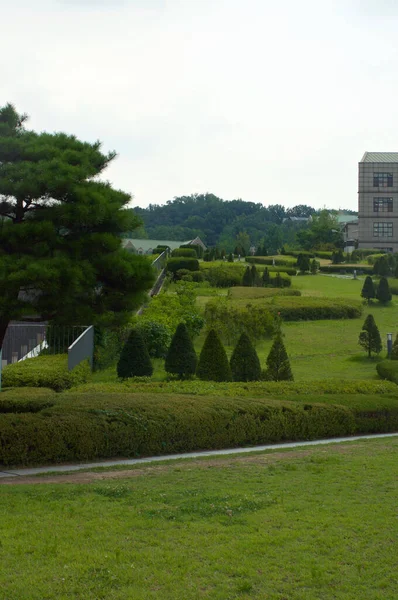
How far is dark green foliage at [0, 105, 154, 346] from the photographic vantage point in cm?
892

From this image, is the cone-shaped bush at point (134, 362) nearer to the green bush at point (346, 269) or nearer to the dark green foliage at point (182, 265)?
the dark green foliage at point (182, 265)

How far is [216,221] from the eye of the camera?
120 m

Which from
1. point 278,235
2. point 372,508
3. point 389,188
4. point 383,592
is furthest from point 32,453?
point 278,235

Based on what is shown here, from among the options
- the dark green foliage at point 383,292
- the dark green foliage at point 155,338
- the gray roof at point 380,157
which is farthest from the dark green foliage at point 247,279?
the gray roof at point 380,157

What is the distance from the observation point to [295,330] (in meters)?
26.7

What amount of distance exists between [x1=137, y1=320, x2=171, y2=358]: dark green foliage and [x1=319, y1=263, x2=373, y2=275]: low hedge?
27743 mm

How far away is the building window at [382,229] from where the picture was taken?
67688 millimetres

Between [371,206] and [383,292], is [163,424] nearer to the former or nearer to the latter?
[383,292]

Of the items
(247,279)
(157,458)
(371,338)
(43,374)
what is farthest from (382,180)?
(157,458)

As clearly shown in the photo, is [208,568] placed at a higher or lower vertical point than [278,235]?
lower

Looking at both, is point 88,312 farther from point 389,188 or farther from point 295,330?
point 389,188

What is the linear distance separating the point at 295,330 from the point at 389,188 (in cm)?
4473

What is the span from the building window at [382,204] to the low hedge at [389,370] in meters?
49.7

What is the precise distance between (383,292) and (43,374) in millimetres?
21360
